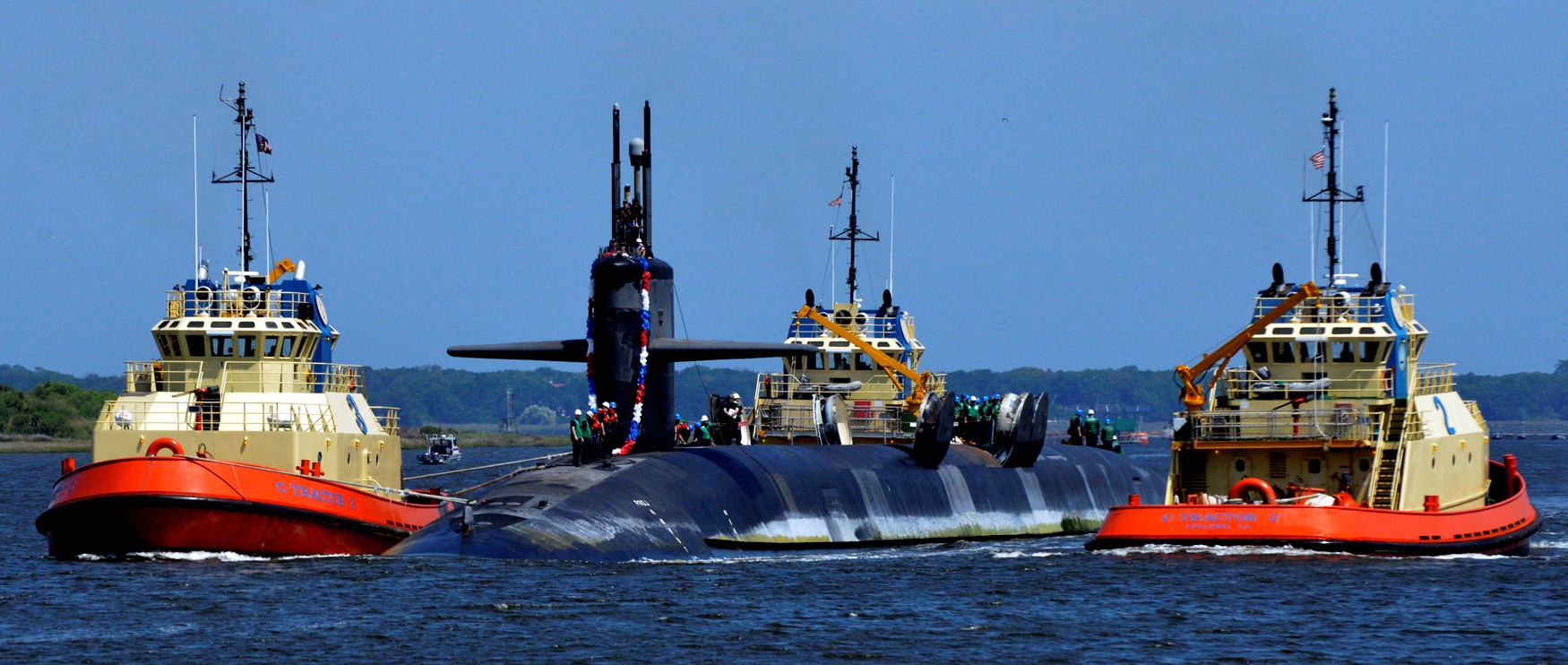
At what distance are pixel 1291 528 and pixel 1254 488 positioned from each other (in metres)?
1.39

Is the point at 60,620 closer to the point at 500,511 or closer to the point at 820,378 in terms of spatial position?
the point at 500,511

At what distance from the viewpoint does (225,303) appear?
42250mm

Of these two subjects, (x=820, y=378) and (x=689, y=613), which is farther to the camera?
Result: (x=820, y=378)

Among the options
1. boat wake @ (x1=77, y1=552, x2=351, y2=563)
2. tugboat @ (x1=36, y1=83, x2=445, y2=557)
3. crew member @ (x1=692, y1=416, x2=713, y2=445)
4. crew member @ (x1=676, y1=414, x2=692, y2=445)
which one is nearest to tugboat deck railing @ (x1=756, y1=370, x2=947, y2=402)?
crew member @ (x1=676, y1=414, x2=692, y2=445)

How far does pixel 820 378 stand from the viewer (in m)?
59.6

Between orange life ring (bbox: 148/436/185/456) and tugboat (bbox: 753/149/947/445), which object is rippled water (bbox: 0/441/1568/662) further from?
tugboat (bbox: 753/149/947/445)

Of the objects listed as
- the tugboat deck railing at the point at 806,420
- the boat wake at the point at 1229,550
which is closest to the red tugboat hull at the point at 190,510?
the boat wake at the point at 1229,550

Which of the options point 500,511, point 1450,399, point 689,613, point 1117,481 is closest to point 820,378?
point 1117,481

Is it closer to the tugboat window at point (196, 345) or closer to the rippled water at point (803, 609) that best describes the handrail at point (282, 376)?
the tugboat window at point (196, 345)

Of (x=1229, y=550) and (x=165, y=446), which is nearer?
(x=1229, y=550)

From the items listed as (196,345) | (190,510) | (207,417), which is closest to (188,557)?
(190,510)

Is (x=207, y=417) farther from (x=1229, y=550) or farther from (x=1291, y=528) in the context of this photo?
(x=1291, y=528)

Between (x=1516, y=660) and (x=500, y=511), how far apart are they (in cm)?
1703

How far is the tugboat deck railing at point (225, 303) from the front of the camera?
Result: 42.2 meters
